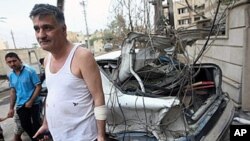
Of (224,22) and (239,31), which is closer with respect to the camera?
(239,31)

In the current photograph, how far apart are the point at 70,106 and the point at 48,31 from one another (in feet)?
1.90

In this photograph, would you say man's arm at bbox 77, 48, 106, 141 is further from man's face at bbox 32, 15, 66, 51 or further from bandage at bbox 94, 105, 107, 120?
man's face at bbox 32, 15, 66, 51

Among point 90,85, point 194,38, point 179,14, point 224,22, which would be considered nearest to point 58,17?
point 90,85

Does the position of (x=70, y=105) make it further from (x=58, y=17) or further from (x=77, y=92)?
(x=58, y=17)

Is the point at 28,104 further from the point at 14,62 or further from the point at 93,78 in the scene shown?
the point at 93,78

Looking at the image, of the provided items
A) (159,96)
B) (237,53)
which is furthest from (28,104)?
(237,53)

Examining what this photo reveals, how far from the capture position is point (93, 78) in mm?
1782

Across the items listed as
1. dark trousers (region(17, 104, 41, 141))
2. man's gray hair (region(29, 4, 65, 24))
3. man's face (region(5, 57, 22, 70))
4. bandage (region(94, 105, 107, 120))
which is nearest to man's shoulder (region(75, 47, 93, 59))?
man's gray hair (region(29, 4, 65, 24))

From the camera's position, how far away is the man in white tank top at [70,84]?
1788 millimetres

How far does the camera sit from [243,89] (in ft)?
16.3

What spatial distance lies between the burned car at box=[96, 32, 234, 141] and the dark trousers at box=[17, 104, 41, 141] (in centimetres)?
145

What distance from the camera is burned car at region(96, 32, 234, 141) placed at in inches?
97.2

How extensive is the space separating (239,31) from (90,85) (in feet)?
14.0

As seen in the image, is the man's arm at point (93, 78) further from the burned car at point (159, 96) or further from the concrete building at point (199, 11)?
the concrete building at point (199, 11)
